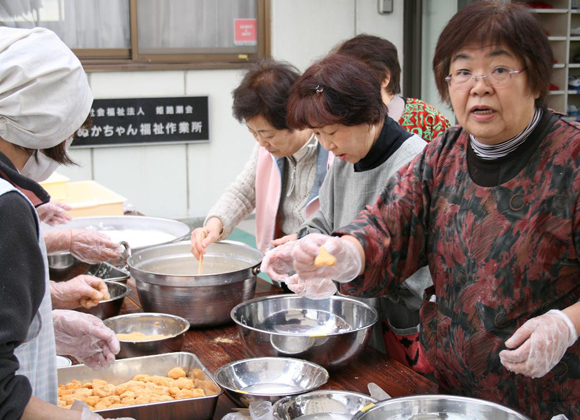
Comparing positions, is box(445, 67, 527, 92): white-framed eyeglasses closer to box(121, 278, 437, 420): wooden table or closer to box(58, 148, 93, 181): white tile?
box(121, 278, 437, 420): wooden table

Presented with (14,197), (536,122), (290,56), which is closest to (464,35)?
(536,122)

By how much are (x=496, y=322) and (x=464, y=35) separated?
69 cm

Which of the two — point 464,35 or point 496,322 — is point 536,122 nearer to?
point 464,35

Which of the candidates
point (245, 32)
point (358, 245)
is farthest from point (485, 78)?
point (245, 32)

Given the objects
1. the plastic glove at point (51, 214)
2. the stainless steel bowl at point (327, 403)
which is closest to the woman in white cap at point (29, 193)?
the stainless steel bowl at point (327, 403)

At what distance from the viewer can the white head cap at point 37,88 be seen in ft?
4.58

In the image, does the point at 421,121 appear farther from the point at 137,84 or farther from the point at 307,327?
the point at 137,84

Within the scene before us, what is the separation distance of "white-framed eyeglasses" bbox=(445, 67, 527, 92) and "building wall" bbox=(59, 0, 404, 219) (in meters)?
4.88

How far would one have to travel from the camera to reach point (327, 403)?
5.63 ft

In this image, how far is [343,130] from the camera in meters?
2.29

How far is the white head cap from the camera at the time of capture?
1.40 m

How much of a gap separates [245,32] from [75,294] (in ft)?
15.7

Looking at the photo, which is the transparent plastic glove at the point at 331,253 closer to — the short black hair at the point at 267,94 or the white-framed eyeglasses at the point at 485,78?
the white-framed eyeglasses at the point at 485,78

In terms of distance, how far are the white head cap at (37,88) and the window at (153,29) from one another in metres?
4.85
